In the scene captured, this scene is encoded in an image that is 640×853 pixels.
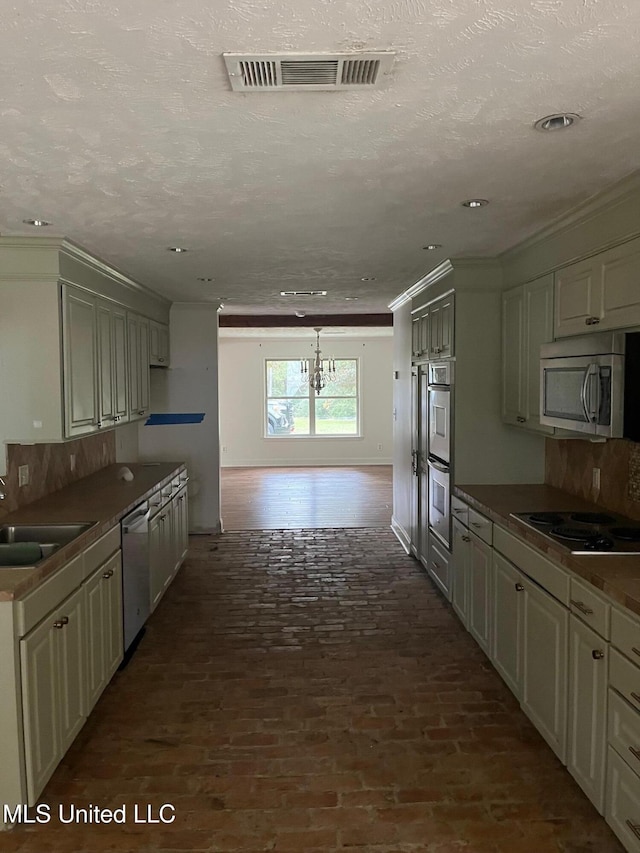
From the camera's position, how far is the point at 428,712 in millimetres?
2953

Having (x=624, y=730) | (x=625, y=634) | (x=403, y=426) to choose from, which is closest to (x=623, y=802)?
(x=624, y=730)

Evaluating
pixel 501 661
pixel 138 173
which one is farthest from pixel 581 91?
pixel 501 661

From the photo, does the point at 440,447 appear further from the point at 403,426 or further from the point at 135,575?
the point at 135,575

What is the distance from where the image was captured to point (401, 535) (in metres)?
6.09

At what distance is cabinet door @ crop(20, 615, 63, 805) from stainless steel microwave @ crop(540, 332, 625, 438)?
2442 mm

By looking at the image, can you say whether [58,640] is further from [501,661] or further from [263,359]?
[263,359]

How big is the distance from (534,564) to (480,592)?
85 centimetres

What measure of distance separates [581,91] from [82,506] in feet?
10.4

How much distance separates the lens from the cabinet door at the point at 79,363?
331cm

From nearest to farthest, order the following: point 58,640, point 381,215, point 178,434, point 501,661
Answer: point 58,640 < point 381,215 < point 501,661 < point 178,434

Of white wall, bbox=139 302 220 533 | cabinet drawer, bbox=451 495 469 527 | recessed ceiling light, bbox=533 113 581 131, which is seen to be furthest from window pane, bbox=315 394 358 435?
recessed ceiling light, bbox=533 113 581 131

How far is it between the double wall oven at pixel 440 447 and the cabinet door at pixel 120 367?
2368 mm

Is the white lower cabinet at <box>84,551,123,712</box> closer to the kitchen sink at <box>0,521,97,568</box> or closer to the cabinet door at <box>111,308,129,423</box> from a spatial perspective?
the kitchen sink at <box>0,521,97,568</box>

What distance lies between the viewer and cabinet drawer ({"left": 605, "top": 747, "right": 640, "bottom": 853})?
6.14 ft
